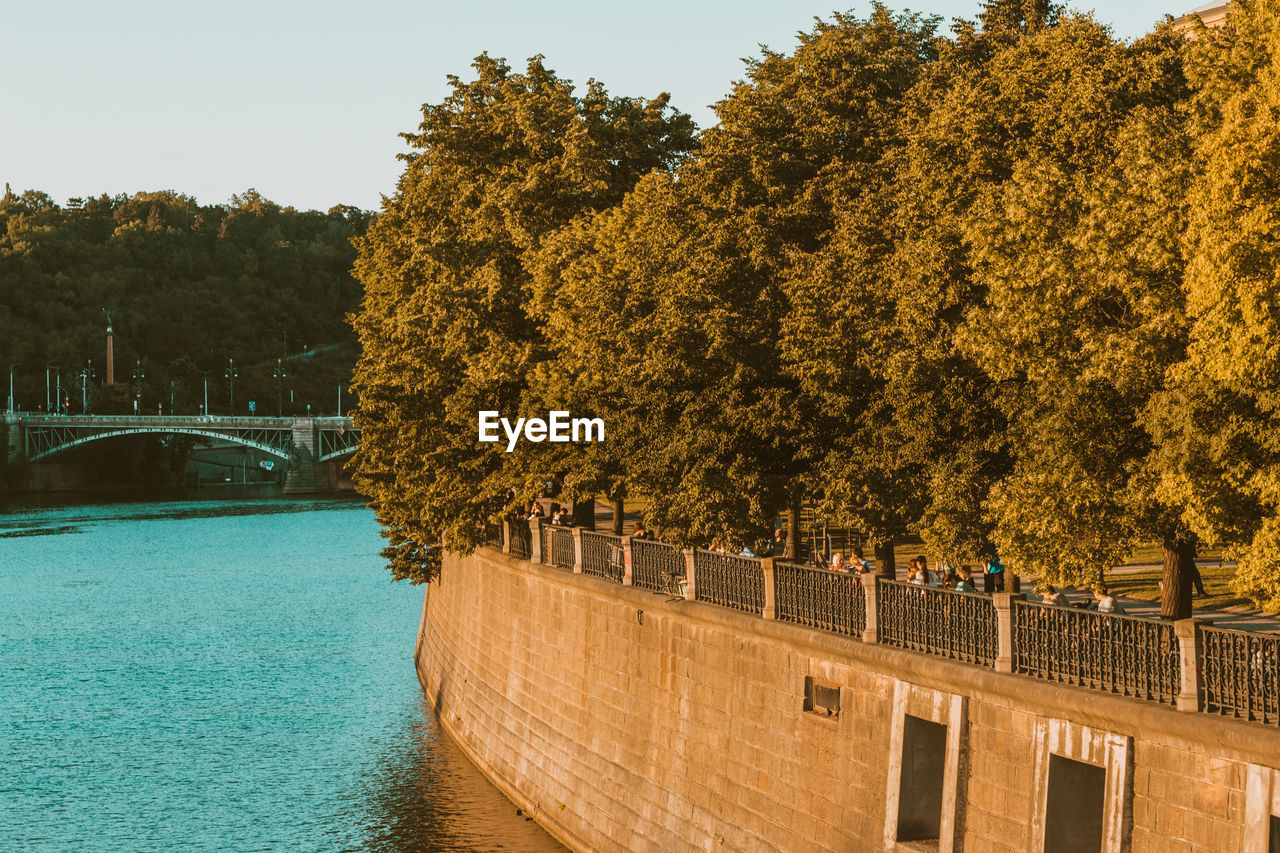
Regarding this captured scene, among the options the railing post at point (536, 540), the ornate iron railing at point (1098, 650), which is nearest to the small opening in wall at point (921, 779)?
the ornate iron railing at point (1098, 650)

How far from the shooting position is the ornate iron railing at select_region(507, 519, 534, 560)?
115ft

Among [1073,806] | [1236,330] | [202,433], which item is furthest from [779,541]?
[202,433]

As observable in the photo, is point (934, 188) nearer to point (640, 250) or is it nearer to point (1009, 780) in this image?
point (640, 250)

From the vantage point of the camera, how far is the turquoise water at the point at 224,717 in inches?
1199

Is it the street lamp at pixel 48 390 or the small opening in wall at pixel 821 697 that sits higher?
the street lamp at pixel 48 390

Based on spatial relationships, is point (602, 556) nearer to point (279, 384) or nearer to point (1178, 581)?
point (1178, 581)

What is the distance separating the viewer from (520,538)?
35531mm

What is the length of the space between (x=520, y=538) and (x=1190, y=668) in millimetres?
22693

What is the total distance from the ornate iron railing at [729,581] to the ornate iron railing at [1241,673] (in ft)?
29.6

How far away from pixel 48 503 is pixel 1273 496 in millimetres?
132877

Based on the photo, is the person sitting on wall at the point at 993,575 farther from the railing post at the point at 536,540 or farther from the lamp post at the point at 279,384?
the lamp post at the point at 279,384

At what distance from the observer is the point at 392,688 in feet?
147

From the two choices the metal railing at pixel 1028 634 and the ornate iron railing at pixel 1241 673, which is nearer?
the ornate iron railing at pixel 1241 673

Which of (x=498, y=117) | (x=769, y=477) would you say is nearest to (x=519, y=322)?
(x=498, y=117)
